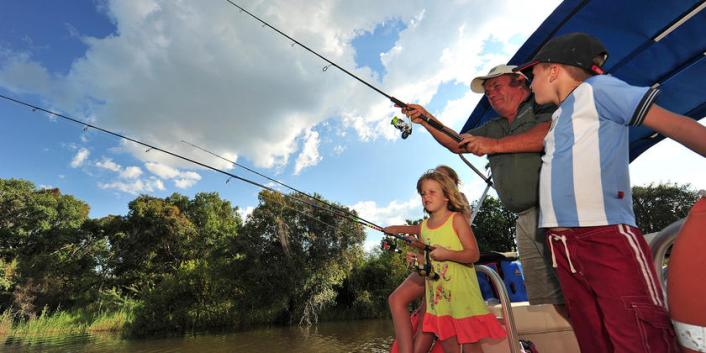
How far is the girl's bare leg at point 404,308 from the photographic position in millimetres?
2270

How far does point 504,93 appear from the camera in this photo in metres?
2.54

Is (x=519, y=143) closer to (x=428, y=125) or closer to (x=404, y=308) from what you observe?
(x=428, y=125)

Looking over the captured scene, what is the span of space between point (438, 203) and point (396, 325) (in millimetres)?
885

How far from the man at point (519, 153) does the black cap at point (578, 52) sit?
47cm

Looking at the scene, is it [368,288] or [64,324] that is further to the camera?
[368,288]

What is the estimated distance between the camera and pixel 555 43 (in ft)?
4.62

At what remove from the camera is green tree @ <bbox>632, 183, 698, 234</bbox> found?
106 ft

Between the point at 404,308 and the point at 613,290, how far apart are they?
143cm

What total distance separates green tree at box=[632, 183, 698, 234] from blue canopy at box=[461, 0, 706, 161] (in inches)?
1450

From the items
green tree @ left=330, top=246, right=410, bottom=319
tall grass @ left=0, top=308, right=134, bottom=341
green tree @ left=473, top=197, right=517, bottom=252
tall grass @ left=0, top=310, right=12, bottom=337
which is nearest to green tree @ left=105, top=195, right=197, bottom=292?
tall grass @ left=0, top=308, right=134, bottom=341

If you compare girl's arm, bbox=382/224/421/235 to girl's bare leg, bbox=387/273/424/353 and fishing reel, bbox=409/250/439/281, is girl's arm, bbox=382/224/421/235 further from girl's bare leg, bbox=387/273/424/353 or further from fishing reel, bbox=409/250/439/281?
fishing reel, bbox=409/250/439/281

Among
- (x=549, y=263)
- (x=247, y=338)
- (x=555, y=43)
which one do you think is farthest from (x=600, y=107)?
(x=247, y=338)

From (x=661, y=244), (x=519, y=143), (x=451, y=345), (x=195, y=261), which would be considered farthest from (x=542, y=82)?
(x=195, y=261)

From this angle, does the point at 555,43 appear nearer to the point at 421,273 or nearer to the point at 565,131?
the point at 565,131
